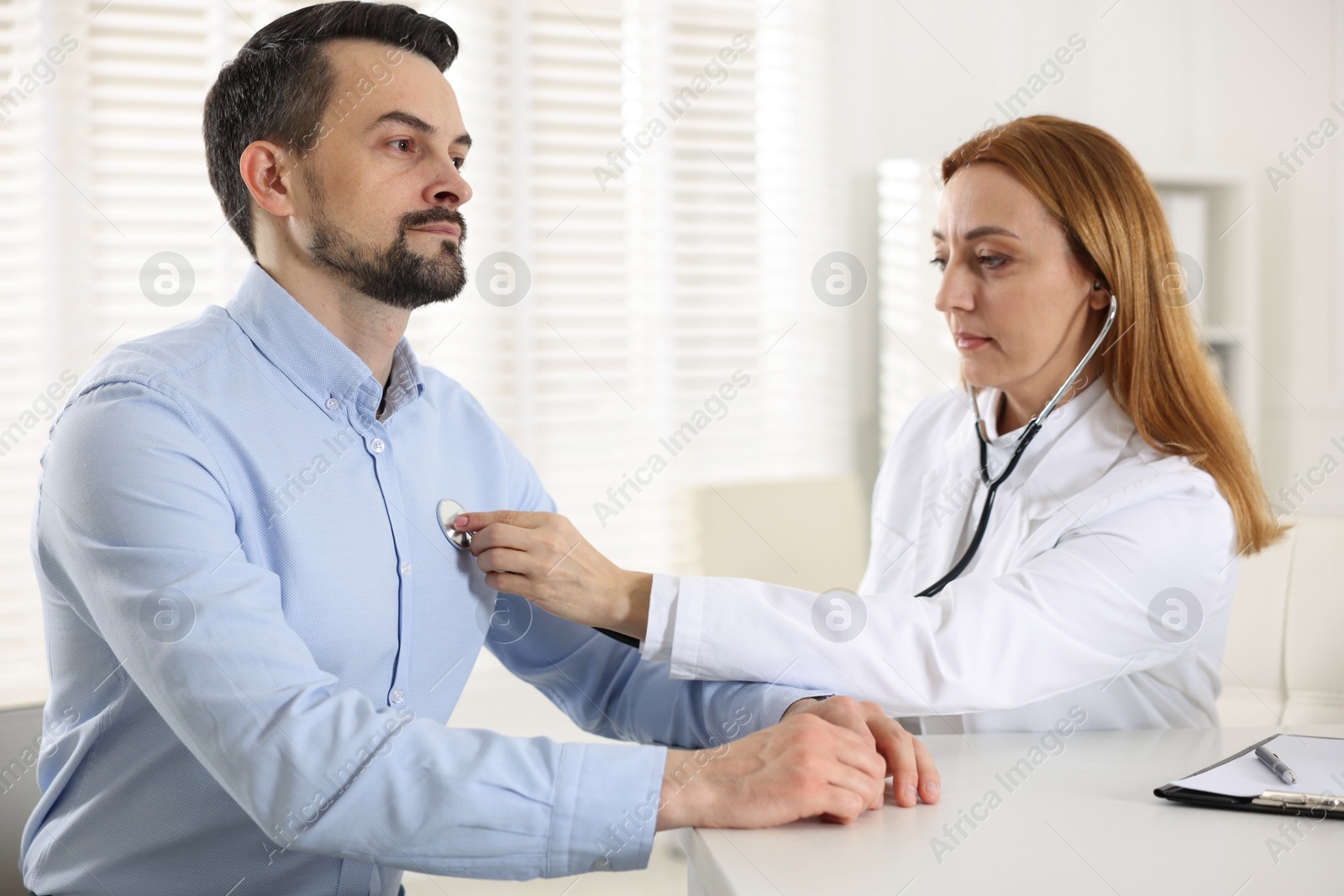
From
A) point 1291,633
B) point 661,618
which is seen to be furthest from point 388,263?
point 1291,633

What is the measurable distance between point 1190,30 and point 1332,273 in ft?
3.03

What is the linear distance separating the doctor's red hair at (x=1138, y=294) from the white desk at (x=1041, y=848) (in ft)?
1.81

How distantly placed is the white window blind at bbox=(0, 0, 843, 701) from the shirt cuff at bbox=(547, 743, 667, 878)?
170 cm

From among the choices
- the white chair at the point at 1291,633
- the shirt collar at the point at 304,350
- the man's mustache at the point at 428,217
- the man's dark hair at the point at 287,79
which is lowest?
the white chair at the point at 1291,633

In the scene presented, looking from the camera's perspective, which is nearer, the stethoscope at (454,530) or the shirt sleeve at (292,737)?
the shirt sleeve at (292,737)

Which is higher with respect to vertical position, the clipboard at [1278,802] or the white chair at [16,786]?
the clipboard at [1278,802]

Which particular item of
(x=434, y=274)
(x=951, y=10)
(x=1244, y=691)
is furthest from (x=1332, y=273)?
(x=434, y=274)

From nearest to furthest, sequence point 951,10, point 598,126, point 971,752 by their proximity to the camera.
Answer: point 971,752 < point 598,126 < point 951,10

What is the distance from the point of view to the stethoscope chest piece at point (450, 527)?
1.37m

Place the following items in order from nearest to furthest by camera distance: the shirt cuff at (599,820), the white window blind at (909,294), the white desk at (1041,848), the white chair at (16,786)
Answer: the white desk at (1041,848) → the shirt cuff at (599,820) → the white chair at (16,786) → the white window blind at (909,294)

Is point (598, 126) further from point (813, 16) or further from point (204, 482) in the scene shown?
point (204, 482)

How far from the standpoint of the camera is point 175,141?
2.69 meters

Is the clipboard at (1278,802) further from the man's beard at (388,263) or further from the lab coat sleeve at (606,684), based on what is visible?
the man's beard at (388,263)

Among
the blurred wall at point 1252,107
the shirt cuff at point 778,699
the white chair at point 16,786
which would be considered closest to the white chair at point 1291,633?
the shirt cuff at point 778,699
